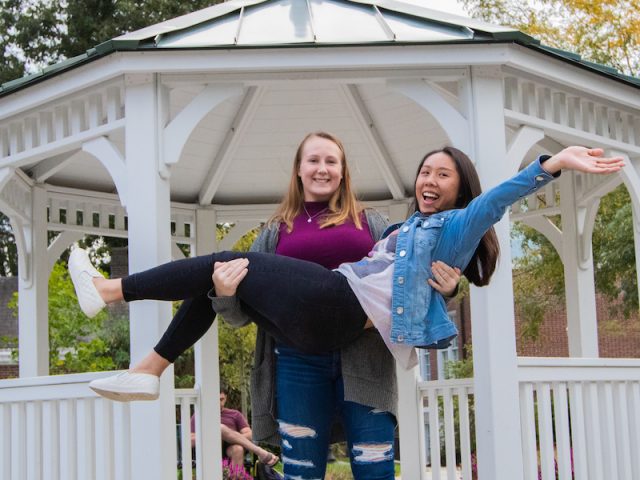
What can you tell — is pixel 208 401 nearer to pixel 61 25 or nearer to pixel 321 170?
pixel 321 170

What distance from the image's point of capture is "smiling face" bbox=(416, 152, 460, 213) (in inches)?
179

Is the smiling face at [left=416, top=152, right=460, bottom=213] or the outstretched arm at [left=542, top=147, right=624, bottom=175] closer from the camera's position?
the outstretched arm at [left=542, top=147, right=624, bottom=175]

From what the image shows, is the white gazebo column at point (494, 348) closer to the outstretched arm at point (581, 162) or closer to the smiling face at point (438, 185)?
the smiling face at point (438, 185)

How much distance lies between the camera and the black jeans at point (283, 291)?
424cm

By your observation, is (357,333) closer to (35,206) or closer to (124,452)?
(124,452)

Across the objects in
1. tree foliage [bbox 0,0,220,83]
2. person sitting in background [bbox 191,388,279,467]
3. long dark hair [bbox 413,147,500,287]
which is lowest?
person sitting in background [bbox 191,388,279,467]

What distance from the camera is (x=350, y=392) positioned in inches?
177

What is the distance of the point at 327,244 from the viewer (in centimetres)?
465

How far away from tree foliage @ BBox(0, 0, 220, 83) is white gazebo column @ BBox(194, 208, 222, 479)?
1597 centimetres

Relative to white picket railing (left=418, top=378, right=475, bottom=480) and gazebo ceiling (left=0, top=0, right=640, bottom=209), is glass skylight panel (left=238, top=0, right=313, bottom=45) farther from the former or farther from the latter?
white picket railing (left=418, top=378, right=475, bottom=480)

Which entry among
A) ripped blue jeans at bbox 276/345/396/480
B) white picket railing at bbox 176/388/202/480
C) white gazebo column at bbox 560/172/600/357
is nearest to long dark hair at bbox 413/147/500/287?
ripped blue jeans at bbox 276/345/396/480

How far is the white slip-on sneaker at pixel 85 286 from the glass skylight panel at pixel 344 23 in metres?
1.97

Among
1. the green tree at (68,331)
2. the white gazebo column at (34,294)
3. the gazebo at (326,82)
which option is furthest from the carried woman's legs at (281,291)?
the green tree at (68,331)

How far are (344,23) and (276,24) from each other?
406mm
